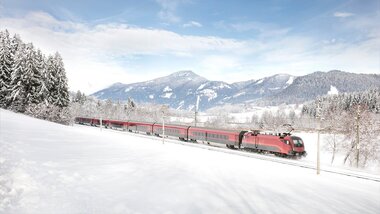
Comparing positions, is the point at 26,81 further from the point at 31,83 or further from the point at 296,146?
the point at 296,146

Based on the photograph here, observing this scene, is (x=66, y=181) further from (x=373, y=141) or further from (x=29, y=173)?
(x=373, y=141)

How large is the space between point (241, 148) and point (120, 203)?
30.0m

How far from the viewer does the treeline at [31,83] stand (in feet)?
172

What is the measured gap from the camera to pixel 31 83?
178 feet

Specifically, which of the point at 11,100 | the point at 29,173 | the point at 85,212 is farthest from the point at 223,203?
the point at 11,100

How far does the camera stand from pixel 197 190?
12336 millimetres

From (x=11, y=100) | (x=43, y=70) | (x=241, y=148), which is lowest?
(x=241, y=148)

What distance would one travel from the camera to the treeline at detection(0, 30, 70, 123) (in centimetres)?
5247

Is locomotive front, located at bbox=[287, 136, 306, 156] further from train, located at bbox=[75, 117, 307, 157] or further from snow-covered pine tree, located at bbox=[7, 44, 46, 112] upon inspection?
snow-covered pine tree, located at bbox=[7, 44, 46, 112]

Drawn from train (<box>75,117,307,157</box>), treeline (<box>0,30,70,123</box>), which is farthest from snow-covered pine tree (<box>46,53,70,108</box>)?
train (<box>75,117,307,157</box>)

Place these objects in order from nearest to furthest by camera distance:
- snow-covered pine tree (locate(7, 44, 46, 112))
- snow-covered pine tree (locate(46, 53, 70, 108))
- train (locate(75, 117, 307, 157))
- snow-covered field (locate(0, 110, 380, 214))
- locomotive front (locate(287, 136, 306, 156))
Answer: snow-covered field (locate(0, 110, 380, 214)) → locomotive front (locate(287, 136, 306, 156)) → train (locate(75, 117, 307, 157)) → snow-covered pine tree (locate(7, 44, 46, 112)) → snow-covered pine tree (locate(46, 53, 70, 108))

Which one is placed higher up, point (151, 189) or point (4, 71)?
point (4, 71)

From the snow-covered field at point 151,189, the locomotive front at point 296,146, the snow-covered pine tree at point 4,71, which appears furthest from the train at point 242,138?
the snow-covered pine tree at point 4,71

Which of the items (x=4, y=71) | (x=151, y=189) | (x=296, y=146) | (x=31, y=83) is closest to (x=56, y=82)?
(x=31, y=83)
